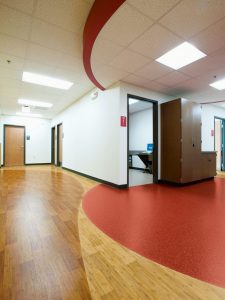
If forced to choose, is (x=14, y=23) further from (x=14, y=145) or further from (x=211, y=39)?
(x=14, y=145)

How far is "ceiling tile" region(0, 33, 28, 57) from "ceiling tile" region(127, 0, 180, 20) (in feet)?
6.55

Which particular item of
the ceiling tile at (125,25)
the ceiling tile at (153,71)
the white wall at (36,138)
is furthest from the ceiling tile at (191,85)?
the white wall at (36,138)

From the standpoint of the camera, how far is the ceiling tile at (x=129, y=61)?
117 inches

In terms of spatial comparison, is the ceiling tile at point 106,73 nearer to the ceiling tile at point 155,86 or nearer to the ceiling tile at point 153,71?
the ceiling tile at point 153,71

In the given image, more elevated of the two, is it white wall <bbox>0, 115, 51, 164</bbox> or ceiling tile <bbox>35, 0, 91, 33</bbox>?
ceiling tile <bbox>35, 0, 91, 33</bbox>

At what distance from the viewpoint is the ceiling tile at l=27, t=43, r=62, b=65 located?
297 cm

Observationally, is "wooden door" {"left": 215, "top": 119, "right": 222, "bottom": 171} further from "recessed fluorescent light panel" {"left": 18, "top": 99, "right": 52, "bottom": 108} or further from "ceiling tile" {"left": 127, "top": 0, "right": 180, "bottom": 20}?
"recessed fluorescent light panel" {"left": 18, "top": 99, "right": 52, "bottom": 108}

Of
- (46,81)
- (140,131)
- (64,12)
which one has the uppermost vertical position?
(46,81)

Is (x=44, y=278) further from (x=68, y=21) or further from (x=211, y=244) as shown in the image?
(x=68, y=21)

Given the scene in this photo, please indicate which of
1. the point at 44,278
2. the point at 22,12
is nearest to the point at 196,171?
the point at 44,278

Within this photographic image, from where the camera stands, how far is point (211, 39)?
2.51 metres

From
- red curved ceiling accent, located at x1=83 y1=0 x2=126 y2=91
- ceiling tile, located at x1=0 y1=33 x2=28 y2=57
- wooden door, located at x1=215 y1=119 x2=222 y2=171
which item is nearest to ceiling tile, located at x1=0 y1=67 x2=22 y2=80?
Result: ceiling tile, located at x1=0 y1=33 x2=28 y2=57

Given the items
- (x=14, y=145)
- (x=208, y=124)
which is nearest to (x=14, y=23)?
(x=208, y=124)

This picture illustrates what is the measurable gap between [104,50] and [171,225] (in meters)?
2.93
